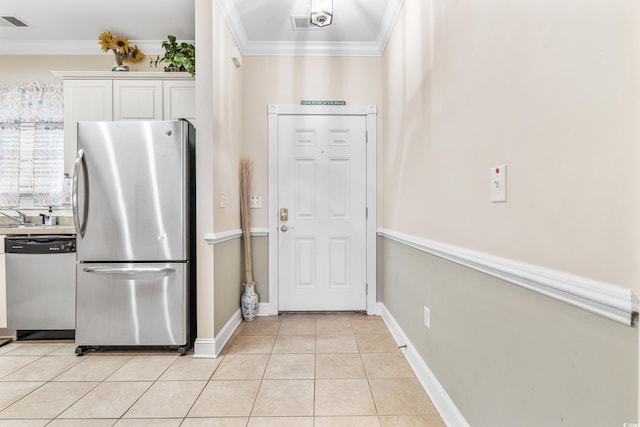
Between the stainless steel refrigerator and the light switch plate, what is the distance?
1.90 m

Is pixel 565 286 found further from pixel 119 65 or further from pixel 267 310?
pixel 119 65

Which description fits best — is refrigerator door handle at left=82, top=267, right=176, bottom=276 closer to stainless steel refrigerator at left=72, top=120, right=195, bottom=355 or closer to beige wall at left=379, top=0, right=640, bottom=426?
stainless steel refrigerator at left=72, top=120, right=195, bottom=355

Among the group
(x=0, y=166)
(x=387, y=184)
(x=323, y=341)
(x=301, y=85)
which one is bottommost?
(x=323, y=341)

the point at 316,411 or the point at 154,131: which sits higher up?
the point at 154,131

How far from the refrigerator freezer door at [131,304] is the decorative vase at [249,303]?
28.8 inches

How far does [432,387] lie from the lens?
173 cm

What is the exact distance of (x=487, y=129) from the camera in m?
1.21

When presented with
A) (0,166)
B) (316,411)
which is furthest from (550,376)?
(0,166)

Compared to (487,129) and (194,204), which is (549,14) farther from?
(194,204)

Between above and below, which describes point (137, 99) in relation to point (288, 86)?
below

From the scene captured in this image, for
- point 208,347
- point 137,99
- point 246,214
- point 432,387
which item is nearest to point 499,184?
point 432,387

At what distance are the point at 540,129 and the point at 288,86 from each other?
260cm

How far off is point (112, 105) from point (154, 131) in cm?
100

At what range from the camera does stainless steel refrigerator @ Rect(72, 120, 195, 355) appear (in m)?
2.25
